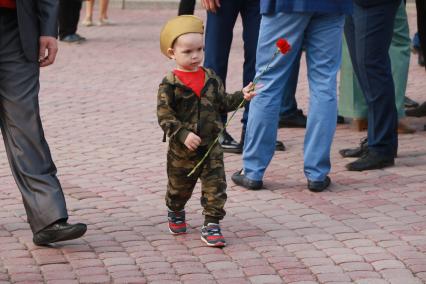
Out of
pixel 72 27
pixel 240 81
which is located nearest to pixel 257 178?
pixel 240 81

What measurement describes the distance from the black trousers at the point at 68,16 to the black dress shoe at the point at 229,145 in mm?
6624

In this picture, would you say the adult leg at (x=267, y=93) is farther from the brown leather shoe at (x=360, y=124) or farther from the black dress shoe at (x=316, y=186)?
the brown leather shoe at (x=360, y=124)

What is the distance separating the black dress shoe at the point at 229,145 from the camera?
28.1ft

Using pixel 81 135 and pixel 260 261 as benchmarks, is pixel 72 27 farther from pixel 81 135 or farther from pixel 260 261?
pixel 260 261

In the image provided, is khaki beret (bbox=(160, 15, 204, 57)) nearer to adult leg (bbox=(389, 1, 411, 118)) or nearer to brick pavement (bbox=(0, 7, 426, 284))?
brick pavement (bbox=(0, 7, 426, 284))

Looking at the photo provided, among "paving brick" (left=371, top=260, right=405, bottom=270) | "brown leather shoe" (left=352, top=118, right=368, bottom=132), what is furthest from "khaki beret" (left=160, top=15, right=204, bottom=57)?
"brown leather shoe" (left=352, top=118, right=368, bottom=132)

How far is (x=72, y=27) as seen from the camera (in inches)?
592

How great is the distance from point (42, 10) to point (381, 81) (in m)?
2.69

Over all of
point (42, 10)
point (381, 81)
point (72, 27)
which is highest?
point (42, 10)

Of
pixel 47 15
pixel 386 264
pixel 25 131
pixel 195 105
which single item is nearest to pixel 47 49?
pixel 47 15

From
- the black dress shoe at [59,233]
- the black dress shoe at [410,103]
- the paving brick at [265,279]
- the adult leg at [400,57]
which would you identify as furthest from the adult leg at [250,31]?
the paving brick at [265,279]

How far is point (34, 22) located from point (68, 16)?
8964mm

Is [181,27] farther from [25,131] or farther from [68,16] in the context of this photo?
[68,16]

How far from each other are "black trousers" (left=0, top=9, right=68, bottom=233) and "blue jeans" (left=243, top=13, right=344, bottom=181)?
1.65 meters
